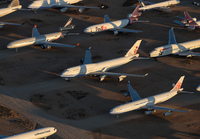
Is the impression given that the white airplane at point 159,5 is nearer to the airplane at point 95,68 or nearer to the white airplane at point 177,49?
the white airplane at point 177,49

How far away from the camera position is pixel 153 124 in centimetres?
7069


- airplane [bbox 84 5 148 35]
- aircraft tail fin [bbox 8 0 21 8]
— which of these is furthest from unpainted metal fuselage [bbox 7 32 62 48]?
aircraft tail fin [bbox 8 0 21 8]

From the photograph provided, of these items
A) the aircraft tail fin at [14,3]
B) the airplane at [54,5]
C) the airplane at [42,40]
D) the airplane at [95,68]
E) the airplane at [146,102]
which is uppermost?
the aircraft tail fin at [14,3]

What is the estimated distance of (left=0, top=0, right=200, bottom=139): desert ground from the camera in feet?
228

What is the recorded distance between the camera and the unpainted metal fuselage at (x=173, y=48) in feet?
310

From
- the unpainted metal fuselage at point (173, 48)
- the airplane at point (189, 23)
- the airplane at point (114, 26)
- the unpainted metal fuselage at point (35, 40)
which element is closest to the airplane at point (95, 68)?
the unpainted metal fuselage at point (173, 48)

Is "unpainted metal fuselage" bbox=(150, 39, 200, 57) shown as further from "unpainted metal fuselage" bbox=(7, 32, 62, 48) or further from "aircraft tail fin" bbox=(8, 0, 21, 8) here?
"aircraft tail fin" bbox=(8, 0, 21, 8)

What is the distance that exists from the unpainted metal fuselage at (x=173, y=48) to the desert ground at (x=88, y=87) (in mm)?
2219

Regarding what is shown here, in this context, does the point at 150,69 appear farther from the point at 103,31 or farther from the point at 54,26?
the point at 54,26

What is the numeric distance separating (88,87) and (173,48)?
27.5 m

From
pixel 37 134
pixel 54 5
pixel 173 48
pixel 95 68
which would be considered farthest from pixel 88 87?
pixel 54 5

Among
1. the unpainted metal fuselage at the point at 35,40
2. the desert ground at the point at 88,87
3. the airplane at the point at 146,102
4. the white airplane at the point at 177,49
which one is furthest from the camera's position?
the unpainted metal fuselage at the point at 35,40

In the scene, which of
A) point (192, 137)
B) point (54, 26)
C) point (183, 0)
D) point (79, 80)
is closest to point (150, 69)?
point (79, 80)

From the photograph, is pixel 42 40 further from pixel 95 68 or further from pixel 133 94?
pixel 133 94
